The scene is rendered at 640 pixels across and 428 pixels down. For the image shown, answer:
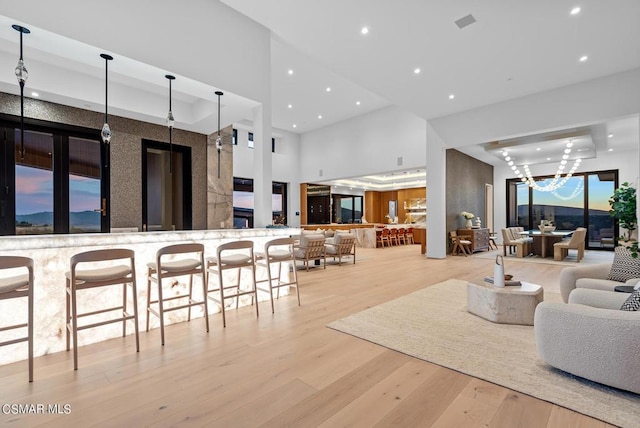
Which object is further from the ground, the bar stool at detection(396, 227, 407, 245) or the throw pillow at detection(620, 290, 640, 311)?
the throw pillow at detection(620, 290, 640, 311)

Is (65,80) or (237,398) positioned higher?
(65,80)

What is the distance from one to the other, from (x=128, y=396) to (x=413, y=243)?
502 inches

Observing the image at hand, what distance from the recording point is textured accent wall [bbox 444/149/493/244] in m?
8.95

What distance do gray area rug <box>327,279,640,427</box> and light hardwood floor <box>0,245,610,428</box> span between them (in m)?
0.12

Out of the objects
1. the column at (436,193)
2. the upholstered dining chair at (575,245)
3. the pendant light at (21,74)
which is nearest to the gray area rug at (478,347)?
the pendant light at (21,74)

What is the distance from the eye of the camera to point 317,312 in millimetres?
3734

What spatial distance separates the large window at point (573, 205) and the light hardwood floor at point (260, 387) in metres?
12.1

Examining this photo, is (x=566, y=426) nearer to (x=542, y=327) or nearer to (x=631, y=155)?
(x=542, y=327)

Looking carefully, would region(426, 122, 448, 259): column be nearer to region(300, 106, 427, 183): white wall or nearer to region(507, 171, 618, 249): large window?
region(300, 106, 427, 183): white wall

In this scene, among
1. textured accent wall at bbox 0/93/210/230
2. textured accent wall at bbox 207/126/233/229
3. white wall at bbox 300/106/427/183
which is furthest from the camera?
white wall at bbox 300/106/427/183

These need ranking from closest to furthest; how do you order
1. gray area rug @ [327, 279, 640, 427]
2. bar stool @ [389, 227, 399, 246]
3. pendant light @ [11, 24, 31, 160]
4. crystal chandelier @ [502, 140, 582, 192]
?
gray area rug @ [327, 279, 640, 427], pendant light @ [11, 24, 31, 160], crystal chandelier @ [502, 140, 582, 192], bar stool @ [389, 227, 399, 246]

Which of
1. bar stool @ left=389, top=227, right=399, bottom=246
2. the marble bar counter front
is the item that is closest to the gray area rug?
the marble bar counter front

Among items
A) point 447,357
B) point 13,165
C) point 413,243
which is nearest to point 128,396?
point 447,357

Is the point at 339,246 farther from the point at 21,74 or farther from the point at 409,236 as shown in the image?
the point at 409,236
